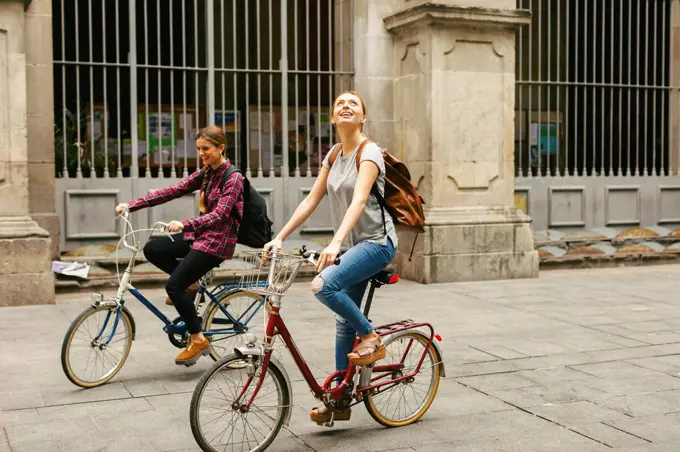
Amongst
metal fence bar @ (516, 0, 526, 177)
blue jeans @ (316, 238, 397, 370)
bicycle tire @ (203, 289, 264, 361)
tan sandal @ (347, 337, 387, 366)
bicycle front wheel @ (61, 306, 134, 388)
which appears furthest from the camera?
metal fence bar @ (516, 0, 526, 177)

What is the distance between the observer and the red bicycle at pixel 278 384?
460 centimetres

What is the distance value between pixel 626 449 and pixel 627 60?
9764mm

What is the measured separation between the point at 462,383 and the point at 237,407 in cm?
210

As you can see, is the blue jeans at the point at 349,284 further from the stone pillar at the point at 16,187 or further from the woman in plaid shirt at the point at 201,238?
the stone pillar at the point at 16,187

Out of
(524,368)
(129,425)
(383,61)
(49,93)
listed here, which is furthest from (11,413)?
(383,61)

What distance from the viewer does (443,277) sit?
11.1 metres

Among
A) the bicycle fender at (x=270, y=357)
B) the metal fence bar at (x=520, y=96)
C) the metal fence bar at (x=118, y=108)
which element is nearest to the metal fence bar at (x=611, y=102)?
the metal fence bar at (x=520, y=96)

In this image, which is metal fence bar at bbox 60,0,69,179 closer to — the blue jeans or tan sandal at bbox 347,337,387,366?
the blue jeans

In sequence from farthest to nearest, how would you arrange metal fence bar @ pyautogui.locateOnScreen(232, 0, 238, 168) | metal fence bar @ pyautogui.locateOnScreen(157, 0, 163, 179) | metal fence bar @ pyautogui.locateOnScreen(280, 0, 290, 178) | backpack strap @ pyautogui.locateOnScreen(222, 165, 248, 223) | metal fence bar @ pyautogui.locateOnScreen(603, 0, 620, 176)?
metal fence bar @ pyautogui.locateOnScreen(603, 0, 620, 176), metal fence bar @ pyautogui.locateOnScreen(280, 0, 290, 178), metal fence bar @ pyautogui.locateOnScreen(232, 0, 238, 168), metal fence bar @ pyautogui.locateOnScreen(157, 0, 163, 179), backpack strap @ pyautogui.locateOnScreen(222, 165, 248, 223)

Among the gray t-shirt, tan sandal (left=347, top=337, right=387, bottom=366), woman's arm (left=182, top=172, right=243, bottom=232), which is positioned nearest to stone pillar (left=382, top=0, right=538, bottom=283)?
woman's arm (left=182, top=172, right=243, bottom=232)

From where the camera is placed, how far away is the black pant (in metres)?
6.29

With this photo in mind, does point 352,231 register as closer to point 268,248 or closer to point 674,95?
point 268,248

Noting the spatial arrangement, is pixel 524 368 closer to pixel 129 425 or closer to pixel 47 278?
pixel 129 425

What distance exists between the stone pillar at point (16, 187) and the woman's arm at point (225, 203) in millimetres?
3637
